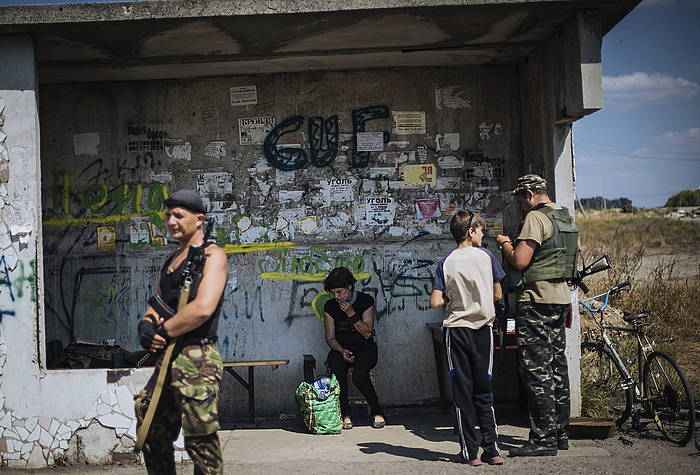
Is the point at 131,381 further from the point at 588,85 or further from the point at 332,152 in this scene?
the point at 588,85

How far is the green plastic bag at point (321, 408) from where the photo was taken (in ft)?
21.0

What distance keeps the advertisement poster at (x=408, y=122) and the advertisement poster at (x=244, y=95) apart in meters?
1.44

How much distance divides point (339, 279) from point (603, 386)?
267 centimetres

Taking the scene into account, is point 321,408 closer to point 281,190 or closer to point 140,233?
point 281,190

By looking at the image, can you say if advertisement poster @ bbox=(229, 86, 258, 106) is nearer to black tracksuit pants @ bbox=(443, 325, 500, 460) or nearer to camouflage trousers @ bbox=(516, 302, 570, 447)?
black tracksuit pants @ bbox=(443, 325, 500, 460)

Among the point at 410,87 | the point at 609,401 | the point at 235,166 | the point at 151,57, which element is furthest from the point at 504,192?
the point at 151,57

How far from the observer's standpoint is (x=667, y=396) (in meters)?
5.89

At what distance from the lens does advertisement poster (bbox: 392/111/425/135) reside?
23.8ft

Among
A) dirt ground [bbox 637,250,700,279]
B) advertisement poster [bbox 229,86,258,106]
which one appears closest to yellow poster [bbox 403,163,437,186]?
advertisement poster [bbox 229,86,258,106]

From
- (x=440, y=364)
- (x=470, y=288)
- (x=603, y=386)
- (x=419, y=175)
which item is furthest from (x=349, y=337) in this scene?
(x=603, y=386)

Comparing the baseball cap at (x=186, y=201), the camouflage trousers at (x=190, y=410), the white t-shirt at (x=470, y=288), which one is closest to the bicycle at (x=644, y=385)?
the white t-shirt at (x=470, y=288)

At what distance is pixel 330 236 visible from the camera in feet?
23.7

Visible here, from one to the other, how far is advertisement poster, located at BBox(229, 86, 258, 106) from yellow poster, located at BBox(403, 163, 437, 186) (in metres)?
1.71

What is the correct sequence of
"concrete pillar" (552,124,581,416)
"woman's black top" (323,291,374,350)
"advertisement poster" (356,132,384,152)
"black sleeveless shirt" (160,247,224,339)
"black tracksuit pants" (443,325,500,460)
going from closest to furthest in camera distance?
1. "black sleeveless shirt" (160,247,224,339)
2. "black tracksuit pants" (443,325,500,460)
3. "concrete pillar" (552,124,581,416)
4. "woman's black top" (323,291,374,350)
5. "advertisement poster" (356,132,384,152)
